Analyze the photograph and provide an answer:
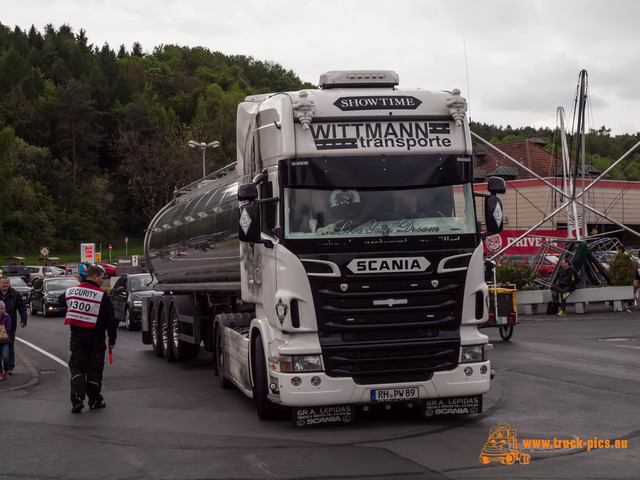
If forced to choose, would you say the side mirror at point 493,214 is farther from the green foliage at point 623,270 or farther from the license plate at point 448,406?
the green foliage at point 623,270

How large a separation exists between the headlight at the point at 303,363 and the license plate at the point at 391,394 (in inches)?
25.1

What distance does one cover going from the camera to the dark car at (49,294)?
39.2m

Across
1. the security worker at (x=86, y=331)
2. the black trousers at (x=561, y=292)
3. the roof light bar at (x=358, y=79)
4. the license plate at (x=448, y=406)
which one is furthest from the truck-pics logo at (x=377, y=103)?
the black trousers at (x=561, y=292)

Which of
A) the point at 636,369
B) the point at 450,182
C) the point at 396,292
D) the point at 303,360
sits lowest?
the point at 636,369

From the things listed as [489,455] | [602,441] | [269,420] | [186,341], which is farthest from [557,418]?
[186,341]

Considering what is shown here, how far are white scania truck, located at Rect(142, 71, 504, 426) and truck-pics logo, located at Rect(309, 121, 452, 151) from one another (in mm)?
14

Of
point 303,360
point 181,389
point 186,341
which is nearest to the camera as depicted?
point 303,360

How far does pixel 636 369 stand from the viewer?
49.9 ft

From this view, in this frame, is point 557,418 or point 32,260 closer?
point 557,418

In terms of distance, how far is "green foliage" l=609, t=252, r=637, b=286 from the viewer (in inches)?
1240

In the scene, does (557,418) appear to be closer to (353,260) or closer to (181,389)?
(353,260)

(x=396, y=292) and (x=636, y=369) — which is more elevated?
(x=396, y=292)

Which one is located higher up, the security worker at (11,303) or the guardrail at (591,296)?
the security worker at (11,303)

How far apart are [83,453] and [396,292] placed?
344 cm
